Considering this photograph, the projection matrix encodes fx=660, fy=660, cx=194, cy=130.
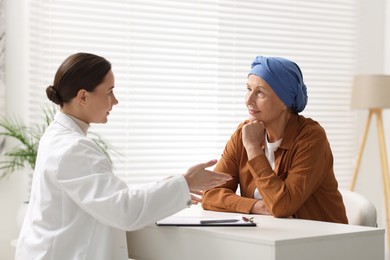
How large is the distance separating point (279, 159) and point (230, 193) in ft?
0.83

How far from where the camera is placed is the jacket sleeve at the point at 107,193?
207 cm

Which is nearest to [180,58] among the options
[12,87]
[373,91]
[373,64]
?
[12,87]

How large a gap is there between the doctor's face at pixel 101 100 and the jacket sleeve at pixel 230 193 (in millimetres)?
668

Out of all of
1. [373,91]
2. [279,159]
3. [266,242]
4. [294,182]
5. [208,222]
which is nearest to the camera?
[266,242]

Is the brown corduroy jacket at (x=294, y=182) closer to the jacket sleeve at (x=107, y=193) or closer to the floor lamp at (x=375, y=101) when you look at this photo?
the jacket sleeve at (x=107, y=193)

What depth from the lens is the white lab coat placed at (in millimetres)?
2078

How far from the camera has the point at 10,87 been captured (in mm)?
3984

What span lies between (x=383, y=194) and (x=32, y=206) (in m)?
3.69

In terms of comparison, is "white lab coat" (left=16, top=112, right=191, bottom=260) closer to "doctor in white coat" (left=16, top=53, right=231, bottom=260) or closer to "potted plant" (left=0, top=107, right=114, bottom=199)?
"doctor in white coat" (left=16, top=53, right=231, bottom=260)

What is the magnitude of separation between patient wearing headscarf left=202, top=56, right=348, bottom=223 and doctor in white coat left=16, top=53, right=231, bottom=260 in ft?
1.34

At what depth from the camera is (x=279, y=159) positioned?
2750mm

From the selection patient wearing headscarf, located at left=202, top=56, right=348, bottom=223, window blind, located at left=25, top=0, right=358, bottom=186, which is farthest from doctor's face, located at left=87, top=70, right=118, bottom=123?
window blind, located at left=25, top=0, right=358, bottom=186

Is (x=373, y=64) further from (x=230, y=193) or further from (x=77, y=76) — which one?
(x=77, y=76)

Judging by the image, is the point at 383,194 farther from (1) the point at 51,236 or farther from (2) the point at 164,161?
(1) the point at 51,236
